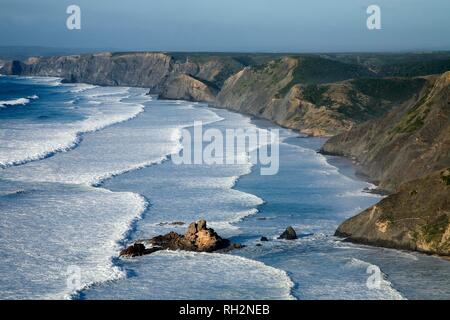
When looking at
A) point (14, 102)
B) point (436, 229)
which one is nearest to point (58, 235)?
point (436, 229)

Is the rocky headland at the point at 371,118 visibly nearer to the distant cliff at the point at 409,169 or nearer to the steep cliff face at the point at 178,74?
the distant cliff at the point at 409,169

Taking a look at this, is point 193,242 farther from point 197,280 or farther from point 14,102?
point 14,102

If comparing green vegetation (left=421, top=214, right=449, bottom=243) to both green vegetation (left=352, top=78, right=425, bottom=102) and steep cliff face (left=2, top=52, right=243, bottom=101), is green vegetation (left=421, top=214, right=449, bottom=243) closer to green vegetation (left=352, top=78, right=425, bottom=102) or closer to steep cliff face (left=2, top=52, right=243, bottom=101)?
green vegetation (left=352, top=78, right=425, bottom=102)

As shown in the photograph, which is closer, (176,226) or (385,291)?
(385,291)

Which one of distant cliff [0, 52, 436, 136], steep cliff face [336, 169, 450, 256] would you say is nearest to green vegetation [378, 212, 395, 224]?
steep cliff face [336, 169, 450, 256]

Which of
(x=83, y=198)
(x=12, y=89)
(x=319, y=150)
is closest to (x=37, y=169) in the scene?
(x=83, y=198)

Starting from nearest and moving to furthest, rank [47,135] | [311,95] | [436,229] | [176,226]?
[436,229]
[176,226]
[47,135]
[311,95]

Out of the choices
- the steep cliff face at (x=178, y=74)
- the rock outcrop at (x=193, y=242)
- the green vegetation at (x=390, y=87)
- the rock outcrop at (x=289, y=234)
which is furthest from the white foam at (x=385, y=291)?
the steep cliff face at (x=178, y=74)
